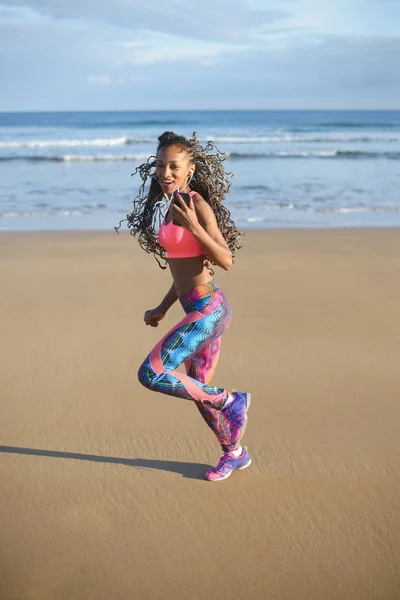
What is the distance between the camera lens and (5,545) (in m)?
3.10

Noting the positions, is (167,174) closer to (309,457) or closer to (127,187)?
(309,457)

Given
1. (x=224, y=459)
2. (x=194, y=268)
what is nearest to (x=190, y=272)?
(x=194, y=268)

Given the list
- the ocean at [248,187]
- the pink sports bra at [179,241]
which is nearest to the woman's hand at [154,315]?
the pink sports bra at [179,241]

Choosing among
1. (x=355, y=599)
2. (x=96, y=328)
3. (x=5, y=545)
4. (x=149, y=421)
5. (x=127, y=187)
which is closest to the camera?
(x=355, y=599)

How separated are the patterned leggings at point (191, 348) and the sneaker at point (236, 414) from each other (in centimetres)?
6

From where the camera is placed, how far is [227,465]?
12.1 ft

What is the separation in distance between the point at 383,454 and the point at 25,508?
1.94m

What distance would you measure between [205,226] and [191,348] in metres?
0.59

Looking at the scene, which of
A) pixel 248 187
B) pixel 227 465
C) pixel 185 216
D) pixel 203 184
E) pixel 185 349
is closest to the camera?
pixel 185 216

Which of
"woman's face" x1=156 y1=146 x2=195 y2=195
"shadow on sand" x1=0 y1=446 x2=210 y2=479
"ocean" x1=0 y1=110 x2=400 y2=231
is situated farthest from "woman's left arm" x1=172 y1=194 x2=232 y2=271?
"ocean" x1=0 y1=110 x2=400 y2=231

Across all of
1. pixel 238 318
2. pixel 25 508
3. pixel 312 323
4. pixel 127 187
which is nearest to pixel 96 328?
pixel 238 318

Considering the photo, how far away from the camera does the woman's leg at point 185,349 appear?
3.34 meters

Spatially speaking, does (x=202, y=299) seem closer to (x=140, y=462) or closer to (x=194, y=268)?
(x=194, y=268)

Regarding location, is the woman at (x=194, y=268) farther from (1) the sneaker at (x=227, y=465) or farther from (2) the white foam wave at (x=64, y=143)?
(2) the white foam wave at (x=64, y=143)
